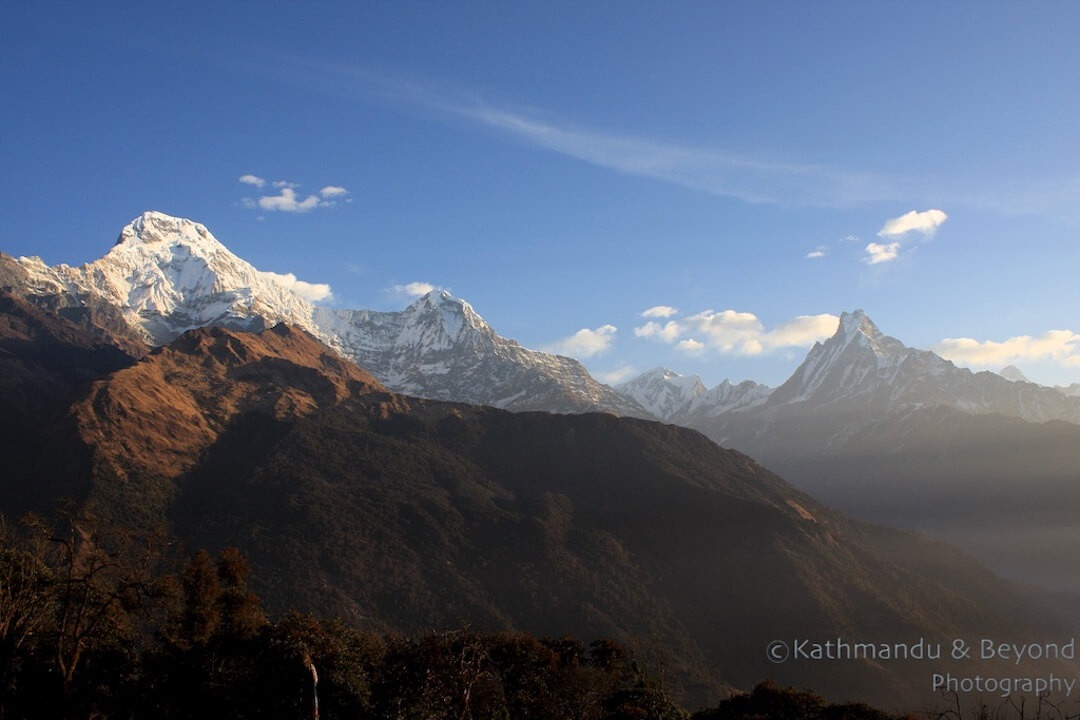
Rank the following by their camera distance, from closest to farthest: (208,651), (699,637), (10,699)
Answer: (10,699) < (208,651) < (699,637)

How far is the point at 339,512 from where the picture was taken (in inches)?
7805

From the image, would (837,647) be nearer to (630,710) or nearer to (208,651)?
(630,710)

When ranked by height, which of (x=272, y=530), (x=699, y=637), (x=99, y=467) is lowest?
(x=699, y=637)

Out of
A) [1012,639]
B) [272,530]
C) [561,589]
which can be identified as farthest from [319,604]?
[1012,639]

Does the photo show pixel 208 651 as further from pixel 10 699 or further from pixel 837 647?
pixel 837 647

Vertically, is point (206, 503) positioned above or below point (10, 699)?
above

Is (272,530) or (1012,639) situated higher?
(272,530)

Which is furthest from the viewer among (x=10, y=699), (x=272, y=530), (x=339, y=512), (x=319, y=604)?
(x=339, y=512)

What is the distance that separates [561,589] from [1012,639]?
92.0m

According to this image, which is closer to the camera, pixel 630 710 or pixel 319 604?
pixel 630 710

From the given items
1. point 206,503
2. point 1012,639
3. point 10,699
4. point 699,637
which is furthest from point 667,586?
point 10,699

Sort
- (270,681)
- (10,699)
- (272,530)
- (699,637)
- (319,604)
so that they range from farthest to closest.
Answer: (272,530), (699,637), (319,604), (270,681), (10,699)

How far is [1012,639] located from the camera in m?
179

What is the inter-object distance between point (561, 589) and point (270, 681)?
126864 mm
